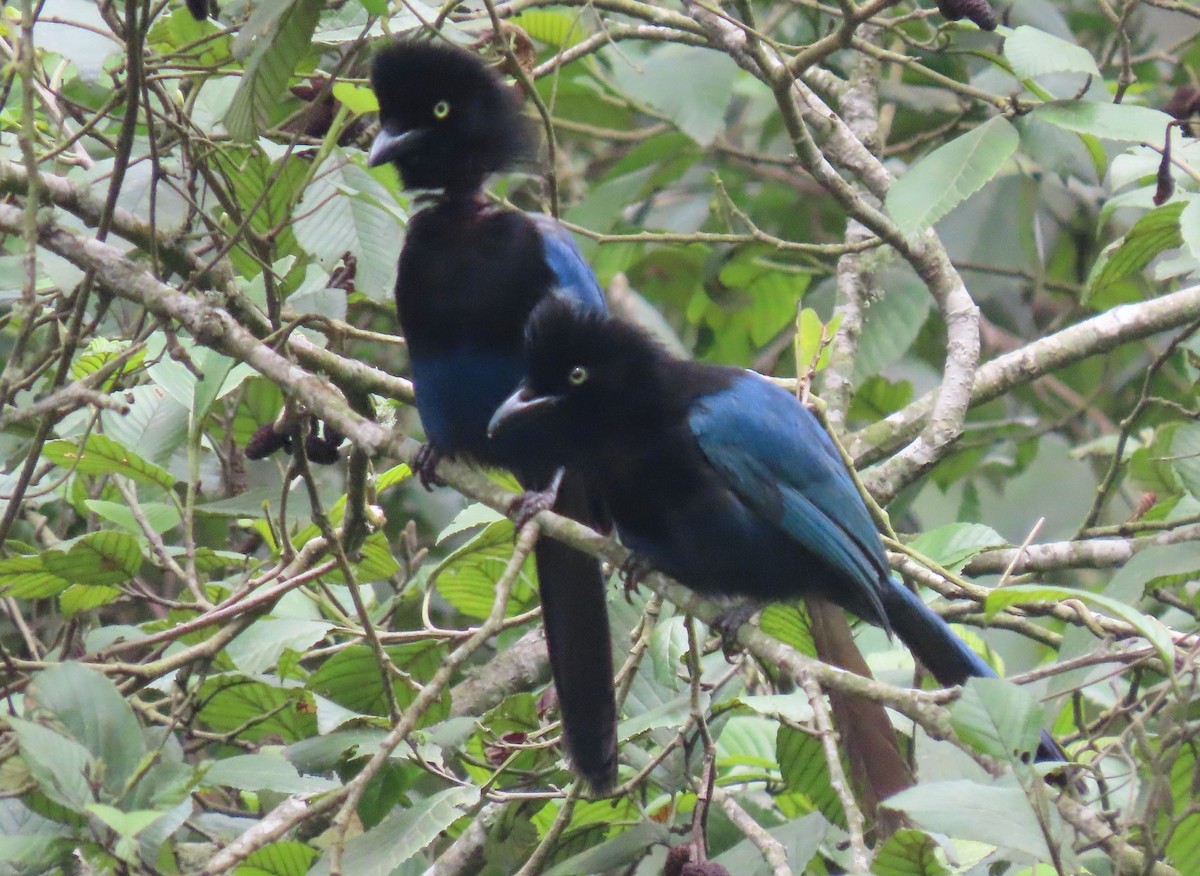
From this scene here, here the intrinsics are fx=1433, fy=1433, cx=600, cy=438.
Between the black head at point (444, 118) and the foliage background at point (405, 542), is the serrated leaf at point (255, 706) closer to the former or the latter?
the foliage background at point (405, 542)

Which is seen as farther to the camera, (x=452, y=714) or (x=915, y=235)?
(x=452, y=714)

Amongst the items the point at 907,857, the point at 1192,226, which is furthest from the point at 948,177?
the point at 907,857

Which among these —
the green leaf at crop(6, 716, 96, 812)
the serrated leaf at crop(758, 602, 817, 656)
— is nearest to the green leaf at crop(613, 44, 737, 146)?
the serrated leaf at crop(758, 602, 817, 656)

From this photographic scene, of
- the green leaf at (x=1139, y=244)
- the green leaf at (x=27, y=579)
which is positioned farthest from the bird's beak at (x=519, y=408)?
the green leaf at (x=1139, y=244)

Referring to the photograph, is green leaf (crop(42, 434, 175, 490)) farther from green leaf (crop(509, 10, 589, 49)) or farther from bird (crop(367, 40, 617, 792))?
green leaf (crop(509, 10, 589, 49))

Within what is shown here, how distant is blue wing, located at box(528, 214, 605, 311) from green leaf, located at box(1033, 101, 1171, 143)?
119 centimetres

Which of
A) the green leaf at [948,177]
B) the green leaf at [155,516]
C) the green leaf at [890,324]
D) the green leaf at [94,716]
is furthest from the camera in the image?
the green leaf at [890,324]

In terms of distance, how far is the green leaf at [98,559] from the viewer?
10.4 ft

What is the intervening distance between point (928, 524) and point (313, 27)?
3761 mm

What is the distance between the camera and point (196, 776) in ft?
7.27

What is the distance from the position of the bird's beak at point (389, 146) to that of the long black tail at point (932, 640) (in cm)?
166

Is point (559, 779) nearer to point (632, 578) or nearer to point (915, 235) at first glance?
point (632, 578)

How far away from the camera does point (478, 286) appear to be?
3.59 m

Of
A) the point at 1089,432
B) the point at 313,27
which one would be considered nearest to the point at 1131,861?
the point at 313,27
